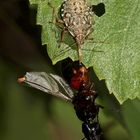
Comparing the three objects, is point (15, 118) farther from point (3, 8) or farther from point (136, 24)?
point (136, 24)

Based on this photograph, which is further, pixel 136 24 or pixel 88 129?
pixel 88 129

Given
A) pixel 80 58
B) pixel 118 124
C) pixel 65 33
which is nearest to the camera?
pixel 80 58

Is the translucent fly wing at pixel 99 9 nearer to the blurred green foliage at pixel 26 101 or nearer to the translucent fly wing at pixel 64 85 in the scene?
the translucent fly wing at pixel 64 85

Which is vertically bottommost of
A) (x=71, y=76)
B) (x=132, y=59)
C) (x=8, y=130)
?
(x=8, y=130)

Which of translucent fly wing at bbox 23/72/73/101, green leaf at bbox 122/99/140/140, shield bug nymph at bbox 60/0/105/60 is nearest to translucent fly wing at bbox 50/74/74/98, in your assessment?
translucent fly wing at bbox 23/72/73/101

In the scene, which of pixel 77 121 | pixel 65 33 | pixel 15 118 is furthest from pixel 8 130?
pixel 65 33

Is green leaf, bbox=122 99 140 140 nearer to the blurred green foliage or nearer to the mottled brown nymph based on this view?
the blurred green foliage

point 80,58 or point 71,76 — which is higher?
point 80,58

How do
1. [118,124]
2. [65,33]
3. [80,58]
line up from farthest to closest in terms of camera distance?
[118,124] < [65,33] < [80,58]
